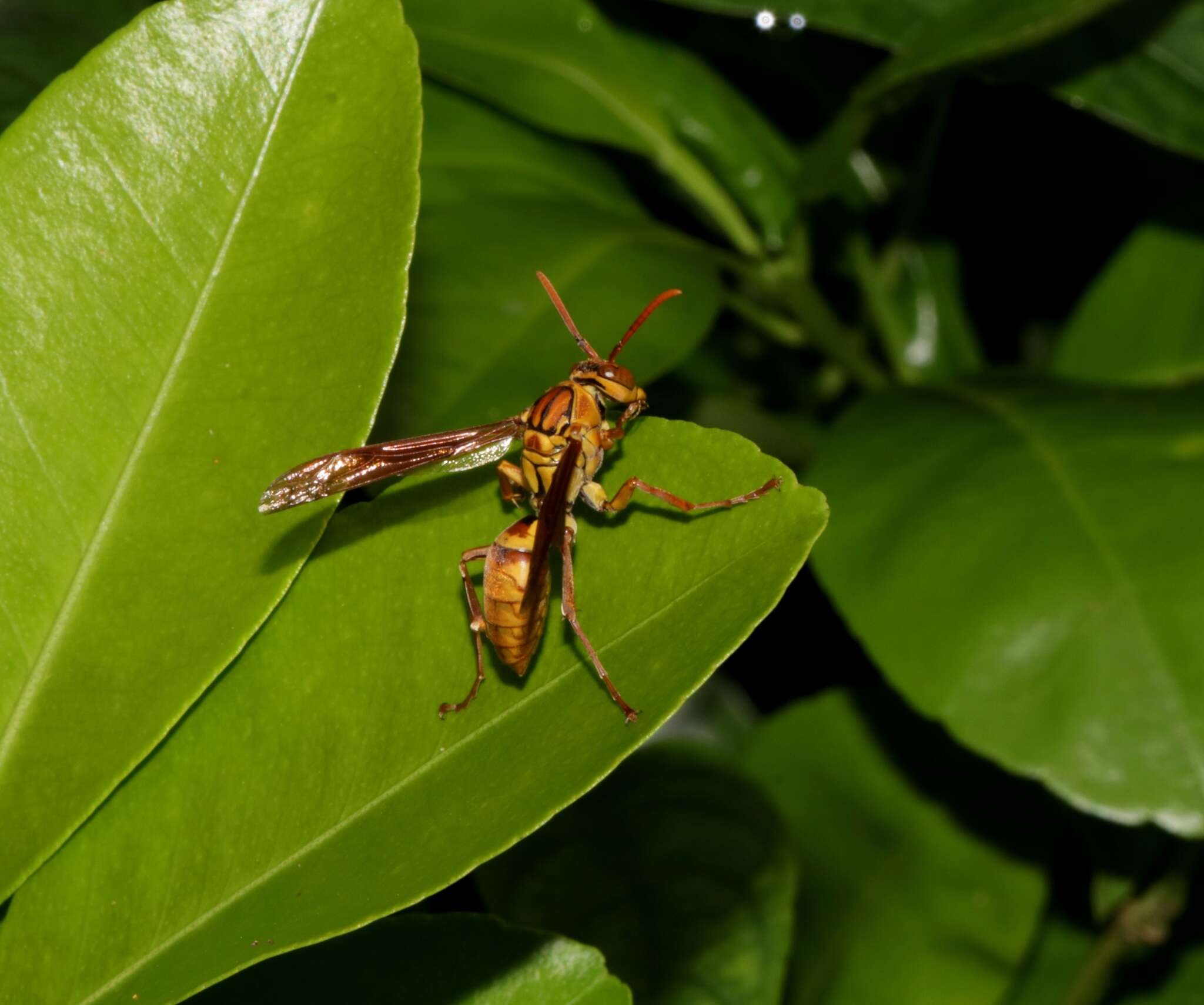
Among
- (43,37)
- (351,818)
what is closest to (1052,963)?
(351,818)

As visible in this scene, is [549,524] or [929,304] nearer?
[549,524]

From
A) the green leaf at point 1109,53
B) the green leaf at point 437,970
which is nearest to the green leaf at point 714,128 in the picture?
the green leaf at point 1109,53

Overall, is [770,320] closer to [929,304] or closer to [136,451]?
[929,304]

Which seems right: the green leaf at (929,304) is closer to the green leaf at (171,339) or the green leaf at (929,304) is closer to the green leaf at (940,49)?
the green leaf at (940,49)

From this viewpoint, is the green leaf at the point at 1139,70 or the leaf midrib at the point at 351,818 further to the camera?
the green leaf at the point at 1139,70

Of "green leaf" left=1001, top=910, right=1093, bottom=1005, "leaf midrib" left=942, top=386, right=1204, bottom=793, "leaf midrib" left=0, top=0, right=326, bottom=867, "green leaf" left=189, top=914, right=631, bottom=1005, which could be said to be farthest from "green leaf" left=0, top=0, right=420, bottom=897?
"green leaf" left=1001, top=910, right=1093, bottom=1005

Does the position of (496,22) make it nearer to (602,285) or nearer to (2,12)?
(602,285)
